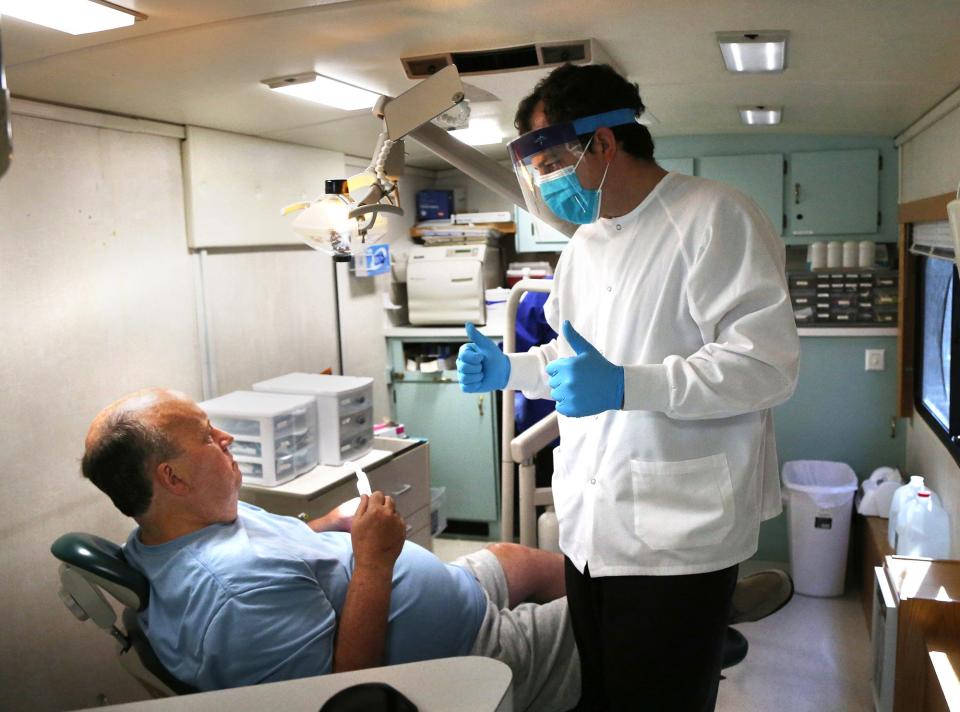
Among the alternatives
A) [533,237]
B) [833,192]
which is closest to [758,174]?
[833,192]

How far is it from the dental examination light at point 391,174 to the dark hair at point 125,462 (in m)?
0.66

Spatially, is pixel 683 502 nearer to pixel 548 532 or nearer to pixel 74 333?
pixel 548 532

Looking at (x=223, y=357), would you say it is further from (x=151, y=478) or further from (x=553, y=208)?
(x=553, y=208)

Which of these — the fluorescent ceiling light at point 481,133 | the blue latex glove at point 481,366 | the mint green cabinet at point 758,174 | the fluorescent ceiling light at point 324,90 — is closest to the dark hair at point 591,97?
the blue latex glove at point 481,366

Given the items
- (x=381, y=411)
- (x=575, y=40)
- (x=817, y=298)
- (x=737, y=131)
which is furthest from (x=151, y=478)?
(x=817, y=298)

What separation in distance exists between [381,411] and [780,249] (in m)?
3.02

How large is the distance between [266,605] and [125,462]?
1.52 ft

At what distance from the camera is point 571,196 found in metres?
1.47

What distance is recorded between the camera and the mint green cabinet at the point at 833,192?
3564 millimetres

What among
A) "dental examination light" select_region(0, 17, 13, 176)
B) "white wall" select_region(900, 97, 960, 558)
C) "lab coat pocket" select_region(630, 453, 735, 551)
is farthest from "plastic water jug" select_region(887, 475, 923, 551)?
"dental examination light" select_region(0, 17, 13, 176)

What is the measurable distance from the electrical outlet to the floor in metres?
1.05

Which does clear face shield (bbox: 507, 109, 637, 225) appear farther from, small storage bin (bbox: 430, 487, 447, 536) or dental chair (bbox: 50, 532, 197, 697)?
small storage bin (bbox: 430, 487, 447, 536)

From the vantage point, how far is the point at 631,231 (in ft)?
4.81

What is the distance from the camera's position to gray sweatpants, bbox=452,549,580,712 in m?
1.81
